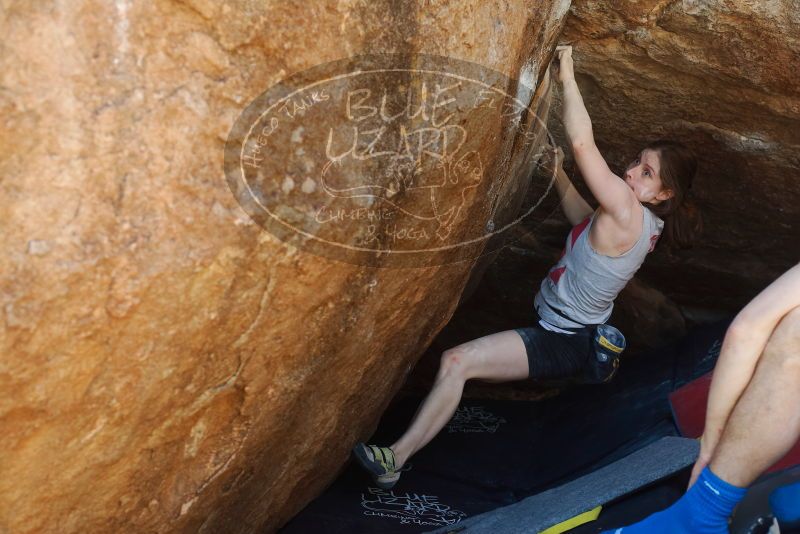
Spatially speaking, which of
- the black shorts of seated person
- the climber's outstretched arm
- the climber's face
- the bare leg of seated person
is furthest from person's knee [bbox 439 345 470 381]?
the bare leg of seated person

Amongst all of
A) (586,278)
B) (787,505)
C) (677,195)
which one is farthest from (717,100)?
(787,505)

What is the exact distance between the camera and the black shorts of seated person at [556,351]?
3596mm

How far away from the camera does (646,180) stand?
11.9 ft

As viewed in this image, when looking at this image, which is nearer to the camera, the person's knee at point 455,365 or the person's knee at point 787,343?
the person's knee at point 787,343

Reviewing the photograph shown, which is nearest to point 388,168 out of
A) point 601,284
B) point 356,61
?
point 356,61

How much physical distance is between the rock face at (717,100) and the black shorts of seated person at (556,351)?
30.2 inches

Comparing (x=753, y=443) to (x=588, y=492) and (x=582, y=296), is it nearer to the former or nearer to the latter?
(x=588, y=492)

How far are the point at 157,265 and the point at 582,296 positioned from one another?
74.5 inches

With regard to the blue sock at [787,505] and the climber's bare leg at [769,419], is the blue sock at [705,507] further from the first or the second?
the blue sock at [787,505]

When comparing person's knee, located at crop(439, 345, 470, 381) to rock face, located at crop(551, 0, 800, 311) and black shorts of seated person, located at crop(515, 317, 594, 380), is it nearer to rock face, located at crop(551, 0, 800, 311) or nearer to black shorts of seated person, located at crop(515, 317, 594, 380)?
black shorts of seated person, located at crop(515, 317, 594, 380)

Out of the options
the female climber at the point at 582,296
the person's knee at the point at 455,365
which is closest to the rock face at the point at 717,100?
the female climber at the point at 582,296

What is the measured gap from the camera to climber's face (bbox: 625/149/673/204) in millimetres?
3590

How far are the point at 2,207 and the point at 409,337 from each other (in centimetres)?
152

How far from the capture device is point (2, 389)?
2.05m
